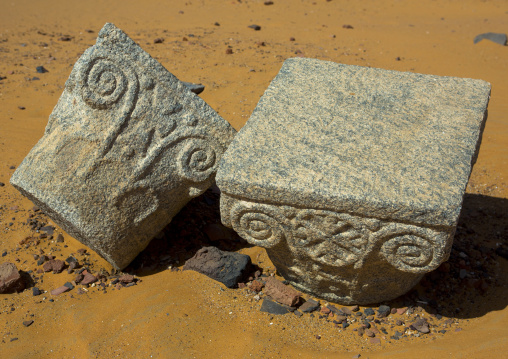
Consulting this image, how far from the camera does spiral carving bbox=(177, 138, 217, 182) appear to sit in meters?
3.13

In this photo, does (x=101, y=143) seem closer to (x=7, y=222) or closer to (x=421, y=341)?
(x=7, y=222)

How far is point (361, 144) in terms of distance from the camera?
277 cm

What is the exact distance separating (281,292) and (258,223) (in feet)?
A: 2.16

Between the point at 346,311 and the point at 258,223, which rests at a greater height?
the point at 258,223

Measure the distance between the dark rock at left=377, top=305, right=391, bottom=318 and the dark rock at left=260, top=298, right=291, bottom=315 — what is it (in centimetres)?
54

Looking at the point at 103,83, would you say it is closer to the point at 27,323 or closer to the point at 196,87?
the point at 27,323

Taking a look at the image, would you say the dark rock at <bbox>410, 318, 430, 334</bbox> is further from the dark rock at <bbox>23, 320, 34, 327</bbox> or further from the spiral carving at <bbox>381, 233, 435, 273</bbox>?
the dark rock at <bbox>23, 320, 34, 327</bbox>

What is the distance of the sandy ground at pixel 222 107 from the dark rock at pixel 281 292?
4.7 inches

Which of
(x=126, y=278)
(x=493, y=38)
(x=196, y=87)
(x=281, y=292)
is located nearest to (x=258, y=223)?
(x=281, y=292)

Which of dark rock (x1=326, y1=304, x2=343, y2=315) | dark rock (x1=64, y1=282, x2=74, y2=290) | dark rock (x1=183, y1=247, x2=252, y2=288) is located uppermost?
dark rock (x1=183, y1=247, x2=252, y2=288)

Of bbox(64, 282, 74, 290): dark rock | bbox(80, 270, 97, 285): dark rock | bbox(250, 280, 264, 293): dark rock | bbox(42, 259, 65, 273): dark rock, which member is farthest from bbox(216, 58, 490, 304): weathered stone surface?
bbox(42, 259, 65, 273): dark rock

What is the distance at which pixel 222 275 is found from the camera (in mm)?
3248

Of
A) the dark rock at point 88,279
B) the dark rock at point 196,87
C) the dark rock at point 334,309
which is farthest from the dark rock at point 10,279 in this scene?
the dark rock at point 196,87

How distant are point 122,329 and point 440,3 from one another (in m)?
9.01
